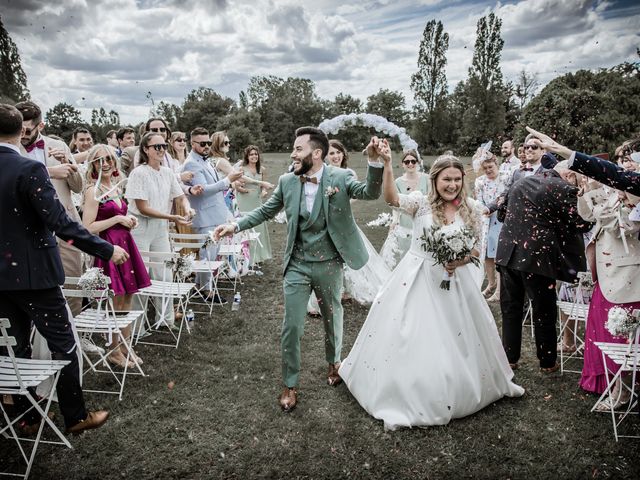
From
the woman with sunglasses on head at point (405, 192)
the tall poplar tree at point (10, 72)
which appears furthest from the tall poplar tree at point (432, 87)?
the woman with sunglasses on head at point (405, 192)

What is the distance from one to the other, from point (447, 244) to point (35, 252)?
3.34 meters

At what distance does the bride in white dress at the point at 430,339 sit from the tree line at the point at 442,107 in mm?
1079

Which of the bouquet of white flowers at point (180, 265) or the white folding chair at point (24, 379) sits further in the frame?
the bouquet of white flowers at point (180, 265)

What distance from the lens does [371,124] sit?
4.26m

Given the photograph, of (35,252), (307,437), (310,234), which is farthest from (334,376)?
(35,252)

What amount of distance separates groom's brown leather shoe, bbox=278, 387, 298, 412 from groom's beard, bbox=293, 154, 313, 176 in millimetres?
→ 2115

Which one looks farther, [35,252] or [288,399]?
[288,399]

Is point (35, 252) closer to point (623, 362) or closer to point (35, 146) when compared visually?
point (35, 146)

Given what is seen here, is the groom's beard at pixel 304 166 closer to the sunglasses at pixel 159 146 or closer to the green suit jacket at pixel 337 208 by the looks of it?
the green suit jacket at pixel 337 208

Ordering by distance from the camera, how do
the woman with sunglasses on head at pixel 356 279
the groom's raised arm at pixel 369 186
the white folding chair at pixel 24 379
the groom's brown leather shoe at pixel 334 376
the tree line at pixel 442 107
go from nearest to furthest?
1. the white folding chair at pixel 24 379
2. the groom's raised arm at pixel 369 186
3. the groom's brown leather shoe at pixel 334 376
4. the woman with sunglasses on head at pixel 356 279
5. the tree line at pixel 442 107

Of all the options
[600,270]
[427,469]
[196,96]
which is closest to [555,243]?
[600,270]

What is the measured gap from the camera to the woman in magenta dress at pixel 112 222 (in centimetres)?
481

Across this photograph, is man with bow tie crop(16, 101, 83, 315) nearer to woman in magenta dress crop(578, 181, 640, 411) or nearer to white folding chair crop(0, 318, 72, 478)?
white folding chair crop(0, 318, 72, 478)

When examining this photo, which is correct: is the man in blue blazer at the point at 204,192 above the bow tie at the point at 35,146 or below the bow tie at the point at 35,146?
below
